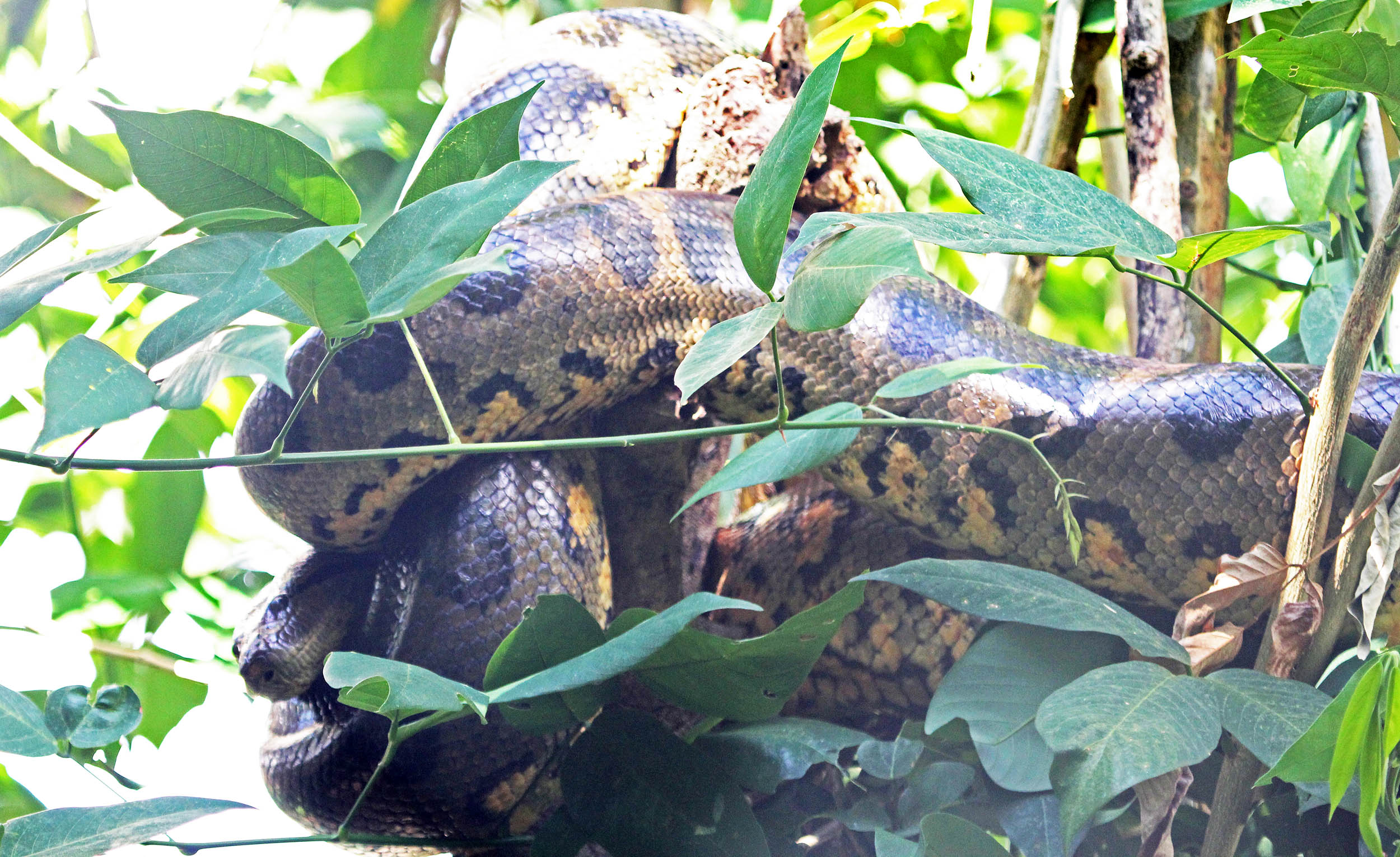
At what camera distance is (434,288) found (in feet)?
1.08

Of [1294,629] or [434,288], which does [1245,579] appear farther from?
[434,288]

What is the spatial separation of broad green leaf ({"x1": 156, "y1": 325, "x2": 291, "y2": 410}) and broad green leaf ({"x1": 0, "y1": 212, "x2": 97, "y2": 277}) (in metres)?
0.09

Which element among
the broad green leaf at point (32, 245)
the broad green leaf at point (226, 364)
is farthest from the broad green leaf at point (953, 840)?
the broad green leaf at point (32, 245)

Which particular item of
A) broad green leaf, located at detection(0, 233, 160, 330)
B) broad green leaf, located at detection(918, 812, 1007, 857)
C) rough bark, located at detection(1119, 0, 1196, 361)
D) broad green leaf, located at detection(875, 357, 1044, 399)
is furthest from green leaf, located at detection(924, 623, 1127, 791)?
rough bark, located at detection(1119, 0, 1196, 361)

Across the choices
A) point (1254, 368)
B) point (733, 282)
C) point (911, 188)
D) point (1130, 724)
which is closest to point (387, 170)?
point (733, 282)

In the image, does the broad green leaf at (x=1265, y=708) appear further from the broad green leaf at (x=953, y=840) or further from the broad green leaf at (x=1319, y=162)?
the broad green leaf at (x=1319, y=162)

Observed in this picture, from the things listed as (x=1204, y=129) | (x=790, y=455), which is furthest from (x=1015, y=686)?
(x=1204, y=129)

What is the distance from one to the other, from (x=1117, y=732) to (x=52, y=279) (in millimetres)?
455

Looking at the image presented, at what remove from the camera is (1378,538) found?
0.46 metres

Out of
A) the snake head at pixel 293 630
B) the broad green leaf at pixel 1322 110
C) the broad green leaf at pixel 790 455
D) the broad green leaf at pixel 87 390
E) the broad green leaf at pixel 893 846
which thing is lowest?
the snake head at pixel 293 630

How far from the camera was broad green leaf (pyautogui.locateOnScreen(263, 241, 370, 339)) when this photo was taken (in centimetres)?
33

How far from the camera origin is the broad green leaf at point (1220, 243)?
1.46 feet

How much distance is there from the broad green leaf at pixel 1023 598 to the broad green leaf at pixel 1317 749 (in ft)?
0.27

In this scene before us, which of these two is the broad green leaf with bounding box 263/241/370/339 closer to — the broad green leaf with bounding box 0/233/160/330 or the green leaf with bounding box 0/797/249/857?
the broad green leaf with bounding box 0/233/160/330
